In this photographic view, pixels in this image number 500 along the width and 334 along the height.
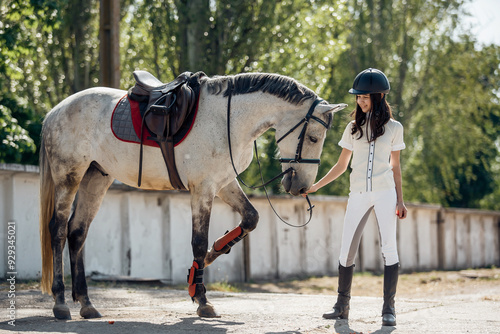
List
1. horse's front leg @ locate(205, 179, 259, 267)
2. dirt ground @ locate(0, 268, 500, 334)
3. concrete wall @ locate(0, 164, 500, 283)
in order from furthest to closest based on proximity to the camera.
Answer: concrete wall @ locate(0, 164, 500, 283)
horse's front leg @ locate(205, 179, 259, 267)
dirt ground @ locate(0, 268, 500, 334)

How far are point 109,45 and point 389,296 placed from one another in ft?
25.8

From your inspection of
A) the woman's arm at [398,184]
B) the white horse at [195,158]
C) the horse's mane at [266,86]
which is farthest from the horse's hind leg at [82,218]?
the woman's arm at [398,184]

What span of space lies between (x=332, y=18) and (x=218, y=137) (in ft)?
41.8

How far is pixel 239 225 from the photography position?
18.1 feet

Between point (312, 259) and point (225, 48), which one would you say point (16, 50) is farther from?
point (312, 259)

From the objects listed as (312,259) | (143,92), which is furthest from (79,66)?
(143,92)

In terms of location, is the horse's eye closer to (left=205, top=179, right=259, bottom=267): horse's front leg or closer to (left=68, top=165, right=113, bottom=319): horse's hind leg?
(left=205, top=179, right=259, bottom=267): horse's front leg

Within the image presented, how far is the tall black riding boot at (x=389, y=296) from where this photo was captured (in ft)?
15.7

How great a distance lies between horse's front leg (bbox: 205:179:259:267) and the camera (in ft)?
18.0

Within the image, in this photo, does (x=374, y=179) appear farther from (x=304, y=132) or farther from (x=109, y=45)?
(x=109, y=45)

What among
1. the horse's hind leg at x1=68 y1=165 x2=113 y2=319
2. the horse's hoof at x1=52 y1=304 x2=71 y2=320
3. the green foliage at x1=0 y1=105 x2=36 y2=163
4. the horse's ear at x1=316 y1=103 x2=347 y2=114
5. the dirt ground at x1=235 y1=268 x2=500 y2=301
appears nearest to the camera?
the horse's ear at x1=316 y1=103 x2=347 y2=114

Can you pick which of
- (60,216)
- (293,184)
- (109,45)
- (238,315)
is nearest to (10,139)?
(109,45)

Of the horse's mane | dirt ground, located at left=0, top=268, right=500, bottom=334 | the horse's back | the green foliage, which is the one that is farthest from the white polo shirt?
the green foliage

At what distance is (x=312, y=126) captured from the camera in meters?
5.14
